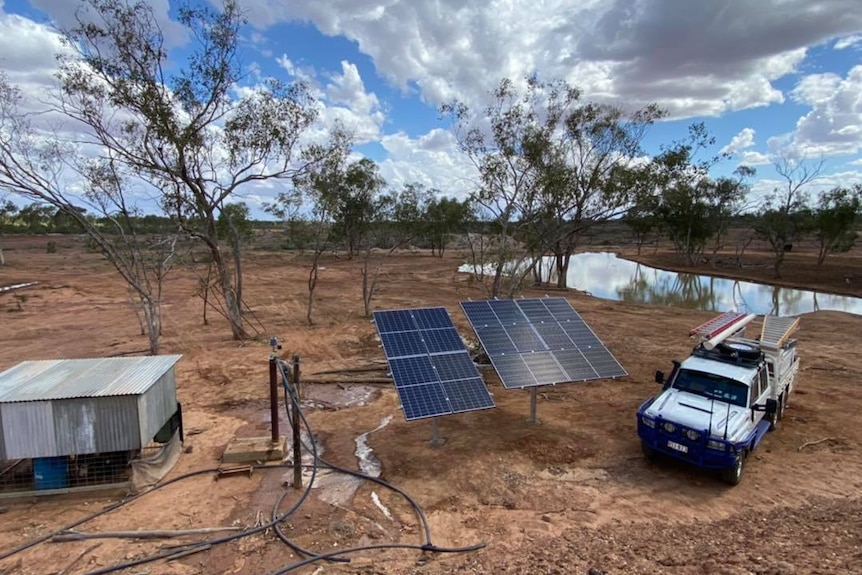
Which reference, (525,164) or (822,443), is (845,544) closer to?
(822,443)

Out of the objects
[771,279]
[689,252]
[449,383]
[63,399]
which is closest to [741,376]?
[449,383]

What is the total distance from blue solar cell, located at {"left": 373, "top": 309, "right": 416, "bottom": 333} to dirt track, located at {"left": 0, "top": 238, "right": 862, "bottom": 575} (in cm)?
242

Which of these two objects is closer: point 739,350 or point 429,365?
point 429,365

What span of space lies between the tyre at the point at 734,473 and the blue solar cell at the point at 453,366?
15.8ft

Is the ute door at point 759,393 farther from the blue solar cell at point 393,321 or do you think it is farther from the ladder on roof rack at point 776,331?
the blue solar cell at point 393,321

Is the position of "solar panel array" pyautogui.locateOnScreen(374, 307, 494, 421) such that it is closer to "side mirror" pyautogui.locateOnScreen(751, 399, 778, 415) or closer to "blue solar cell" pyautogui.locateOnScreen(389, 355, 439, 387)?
"blue solar cell" pyautogui.locateOnScreen(389, 355, 439, 387)

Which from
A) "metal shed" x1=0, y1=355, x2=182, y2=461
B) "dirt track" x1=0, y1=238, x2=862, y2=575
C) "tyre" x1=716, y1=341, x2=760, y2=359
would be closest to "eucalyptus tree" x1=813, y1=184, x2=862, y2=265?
"dirt track" x1=0, y1=238, x2=862, y2=575

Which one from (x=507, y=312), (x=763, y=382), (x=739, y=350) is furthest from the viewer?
(x=507, y=312)

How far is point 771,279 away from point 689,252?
Result: 12539 mm

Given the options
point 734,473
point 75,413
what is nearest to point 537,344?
point 734,473

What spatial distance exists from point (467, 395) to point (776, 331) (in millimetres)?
8104

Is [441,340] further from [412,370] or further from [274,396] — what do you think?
[274,396]

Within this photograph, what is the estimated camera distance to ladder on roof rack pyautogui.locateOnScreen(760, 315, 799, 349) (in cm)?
1045

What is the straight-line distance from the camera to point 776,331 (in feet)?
37.5
